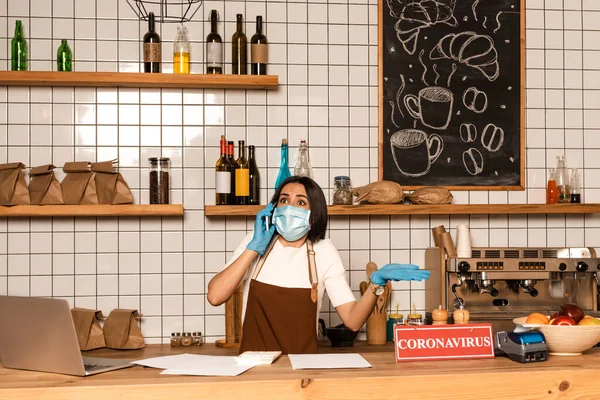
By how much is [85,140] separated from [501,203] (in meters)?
2.05

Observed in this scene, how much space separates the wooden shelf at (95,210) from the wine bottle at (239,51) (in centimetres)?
70

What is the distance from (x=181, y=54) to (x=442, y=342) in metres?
1.97

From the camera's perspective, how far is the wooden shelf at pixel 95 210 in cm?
306

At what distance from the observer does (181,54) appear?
10.6 feet

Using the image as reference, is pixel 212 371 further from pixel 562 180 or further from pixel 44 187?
pixel 562 180

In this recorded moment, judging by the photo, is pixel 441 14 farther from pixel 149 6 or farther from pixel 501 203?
pixel 149 6

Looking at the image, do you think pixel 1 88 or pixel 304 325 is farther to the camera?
pixel 1 88

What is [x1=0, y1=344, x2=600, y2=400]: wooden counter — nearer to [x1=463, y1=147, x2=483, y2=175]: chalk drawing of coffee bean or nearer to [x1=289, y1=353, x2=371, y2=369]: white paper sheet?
[x1=289, y1=353, x2=371, y2=369]: white paper sheet

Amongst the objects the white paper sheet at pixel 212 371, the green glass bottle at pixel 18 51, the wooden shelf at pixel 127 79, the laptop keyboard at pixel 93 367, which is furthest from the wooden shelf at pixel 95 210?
the white paper sheet at pixel 212 371

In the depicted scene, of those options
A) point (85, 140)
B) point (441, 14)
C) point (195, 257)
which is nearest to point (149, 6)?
point (85, 140)

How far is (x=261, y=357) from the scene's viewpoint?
181 centimetres

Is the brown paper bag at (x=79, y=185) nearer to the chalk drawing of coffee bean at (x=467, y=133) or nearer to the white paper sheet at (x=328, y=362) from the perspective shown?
the white paper sheet at (x=328, y=362)

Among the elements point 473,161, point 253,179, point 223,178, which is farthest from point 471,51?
point 223,178

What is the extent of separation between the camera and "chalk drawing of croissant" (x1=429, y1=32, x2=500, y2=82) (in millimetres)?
3471
